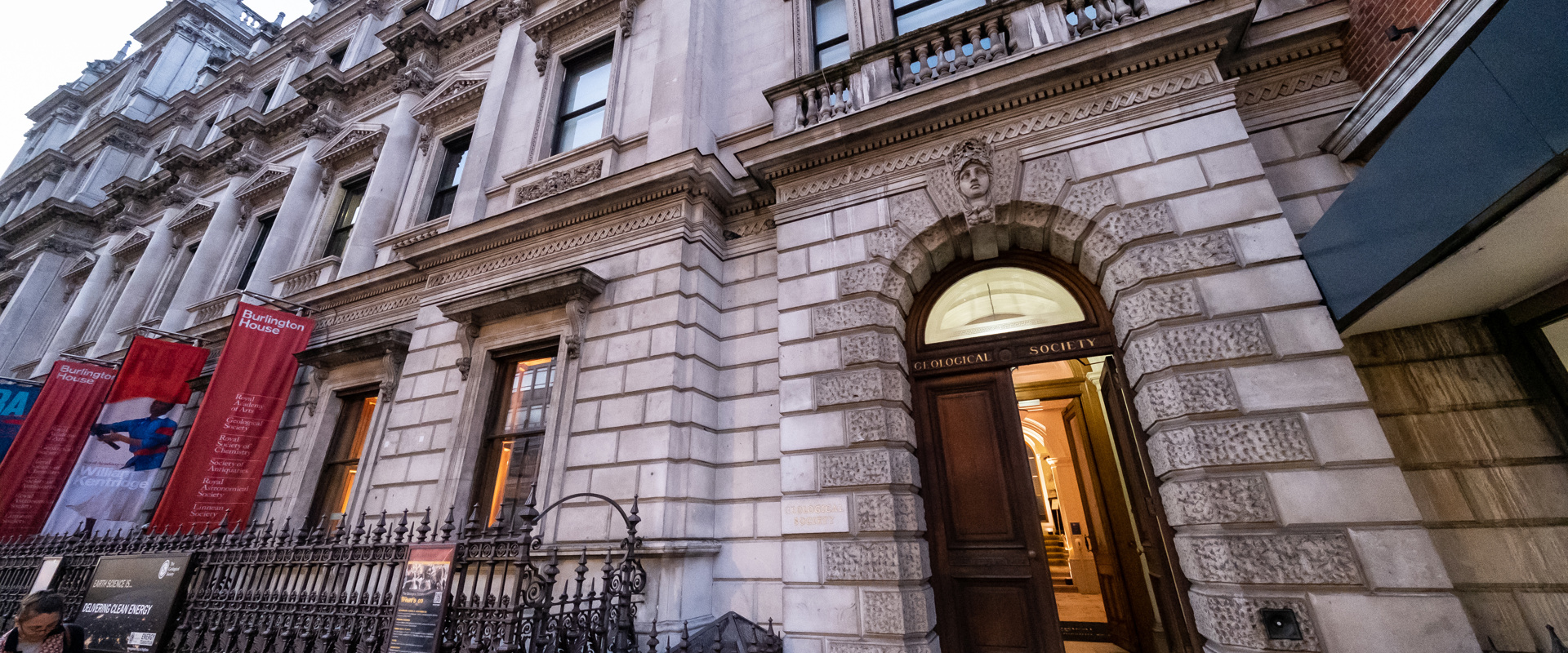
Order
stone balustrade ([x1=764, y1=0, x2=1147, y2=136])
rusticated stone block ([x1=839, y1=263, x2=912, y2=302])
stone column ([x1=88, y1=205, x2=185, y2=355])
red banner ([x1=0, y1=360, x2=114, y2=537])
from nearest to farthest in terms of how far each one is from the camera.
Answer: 1. stone balustrade ([x1=764, y1=0, x2=1147, y2=136])
2. rusticated stone block ([x1=839, y1=263, x2=912, y2=302])
3. red banner ([x1=0, y1=360, x2=114, y2=537])
4. stone column ([x1=88, y1=205, x2=185, y2=355])

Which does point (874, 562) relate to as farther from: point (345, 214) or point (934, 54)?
point (345, 214)

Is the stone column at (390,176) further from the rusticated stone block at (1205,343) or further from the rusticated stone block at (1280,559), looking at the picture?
the rusticated stone block at (1280,559)

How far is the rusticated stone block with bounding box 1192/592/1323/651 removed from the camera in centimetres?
375

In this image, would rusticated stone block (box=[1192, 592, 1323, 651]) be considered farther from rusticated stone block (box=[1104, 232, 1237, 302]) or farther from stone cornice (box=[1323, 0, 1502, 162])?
stone cornice (box=[1323, 0, 1502, 162])

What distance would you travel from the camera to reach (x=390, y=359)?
941 centimetres

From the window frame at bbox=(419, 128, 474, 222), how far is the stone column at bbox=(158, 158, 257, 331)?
28.3ft

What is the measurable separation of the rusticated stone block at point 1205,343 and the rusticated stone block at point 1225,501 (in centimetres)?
97

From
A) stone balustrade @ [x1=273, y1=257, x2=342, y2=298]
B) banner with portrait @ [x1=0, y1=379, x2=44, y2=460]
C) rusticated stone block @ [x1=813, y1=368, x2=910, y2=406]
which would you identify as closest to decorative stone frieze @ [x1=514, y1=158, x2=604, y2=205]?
rusticated stone block @ [x1=813, y1=368, x2=910, y2=406]

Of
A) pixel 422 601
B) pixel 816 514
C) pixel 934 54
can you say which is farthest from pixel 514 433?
pixel 934 54

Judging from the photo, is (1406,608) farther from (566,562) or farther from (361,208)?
(361,208)

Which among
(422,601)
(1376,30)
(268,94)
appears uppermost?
(268,94)

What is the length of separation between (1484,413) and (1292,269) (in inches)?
65.9

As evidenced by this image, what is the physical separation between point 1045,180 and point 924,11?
4.25 m

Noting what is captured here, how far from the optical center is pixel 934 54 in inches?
268
